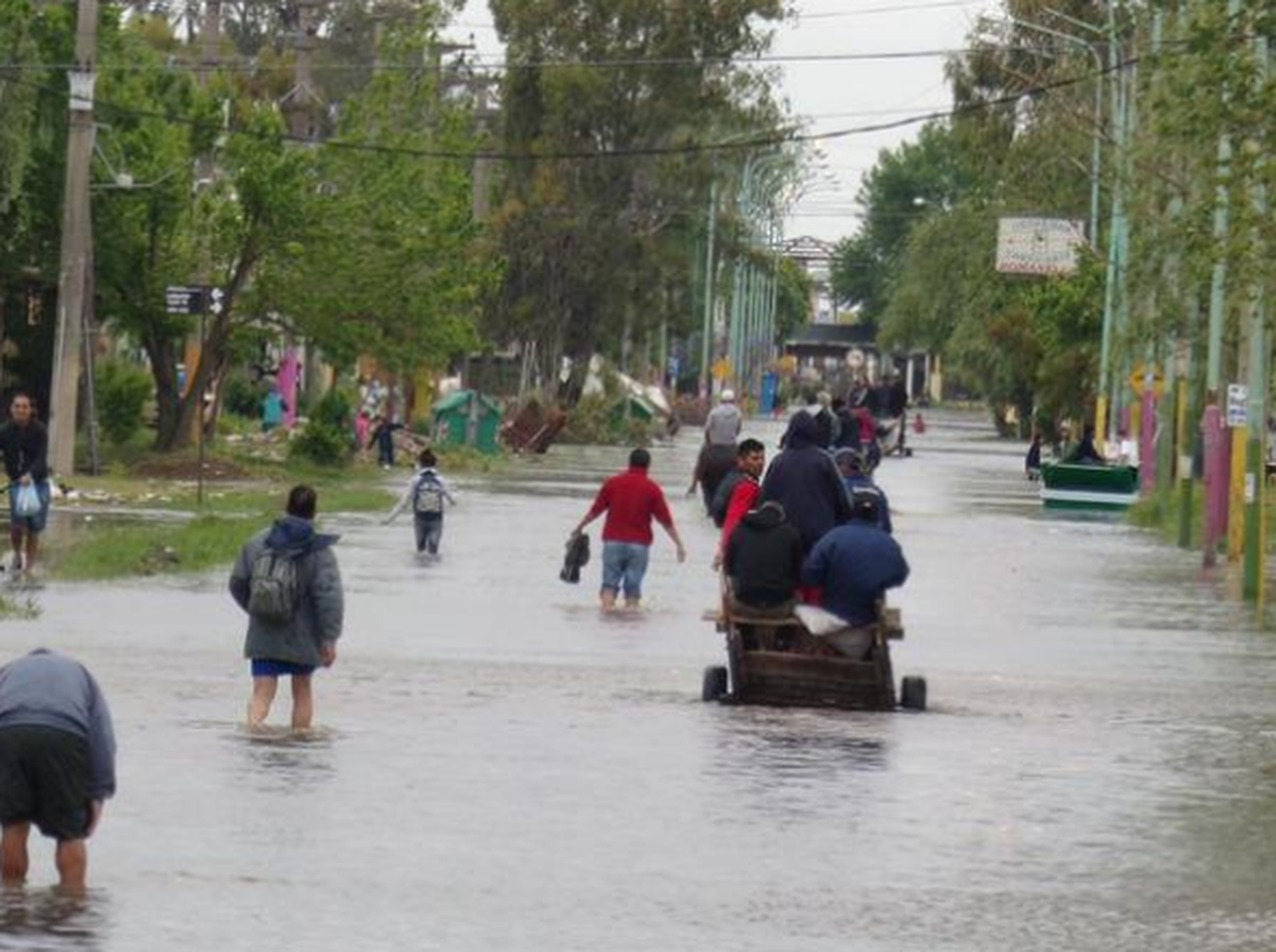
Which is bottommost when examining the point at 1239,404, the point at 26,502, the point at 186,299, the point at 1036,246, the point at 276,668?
the point at 276,668

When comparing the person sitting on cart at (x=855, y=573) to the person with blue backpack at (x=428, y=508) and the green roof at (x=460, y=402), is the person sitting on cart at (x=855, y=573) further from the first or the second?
the green roof at (x=460, y=402)

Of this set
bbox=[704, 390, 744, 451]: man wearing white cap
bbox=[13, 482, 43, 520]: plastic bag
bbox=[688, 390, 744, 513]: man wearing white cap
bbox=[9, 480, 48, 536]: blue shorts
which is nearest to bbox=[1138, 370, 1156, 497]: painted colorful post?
bbox=[704, 390, 744, 451]: man wearing white cap

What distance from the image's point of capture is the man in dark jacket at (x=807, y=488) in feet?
78.9

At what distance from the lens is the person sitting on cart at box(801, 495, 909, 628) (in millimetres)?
21141

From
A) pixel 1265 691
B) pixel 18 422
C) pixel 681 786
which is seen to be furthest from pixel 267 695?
pixel 18 422

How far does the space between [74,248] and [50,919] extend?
36.7 metres

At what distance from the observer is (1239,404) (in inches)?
1512

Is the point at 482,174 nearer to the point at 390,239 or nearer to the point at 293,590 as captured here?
the point at 390,239

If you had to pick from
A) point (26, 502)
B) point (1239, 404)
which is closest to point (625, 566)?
point (26, 502)

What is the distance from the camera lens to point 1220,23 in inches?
1256

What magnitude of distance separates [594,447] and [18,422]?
2227 inches

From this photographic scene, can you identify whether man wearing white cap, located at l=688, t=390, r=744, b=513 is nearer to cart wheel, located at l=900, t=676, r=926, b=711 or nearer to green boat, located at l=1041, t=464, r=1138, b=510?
green boat, located at l=1041, t=464, r=1138, b=510

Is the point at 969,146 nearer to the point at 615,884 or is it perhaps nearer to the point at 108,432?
the point at 108,432

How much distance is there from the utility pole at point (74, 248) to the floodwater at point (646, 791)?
16.9 metres
